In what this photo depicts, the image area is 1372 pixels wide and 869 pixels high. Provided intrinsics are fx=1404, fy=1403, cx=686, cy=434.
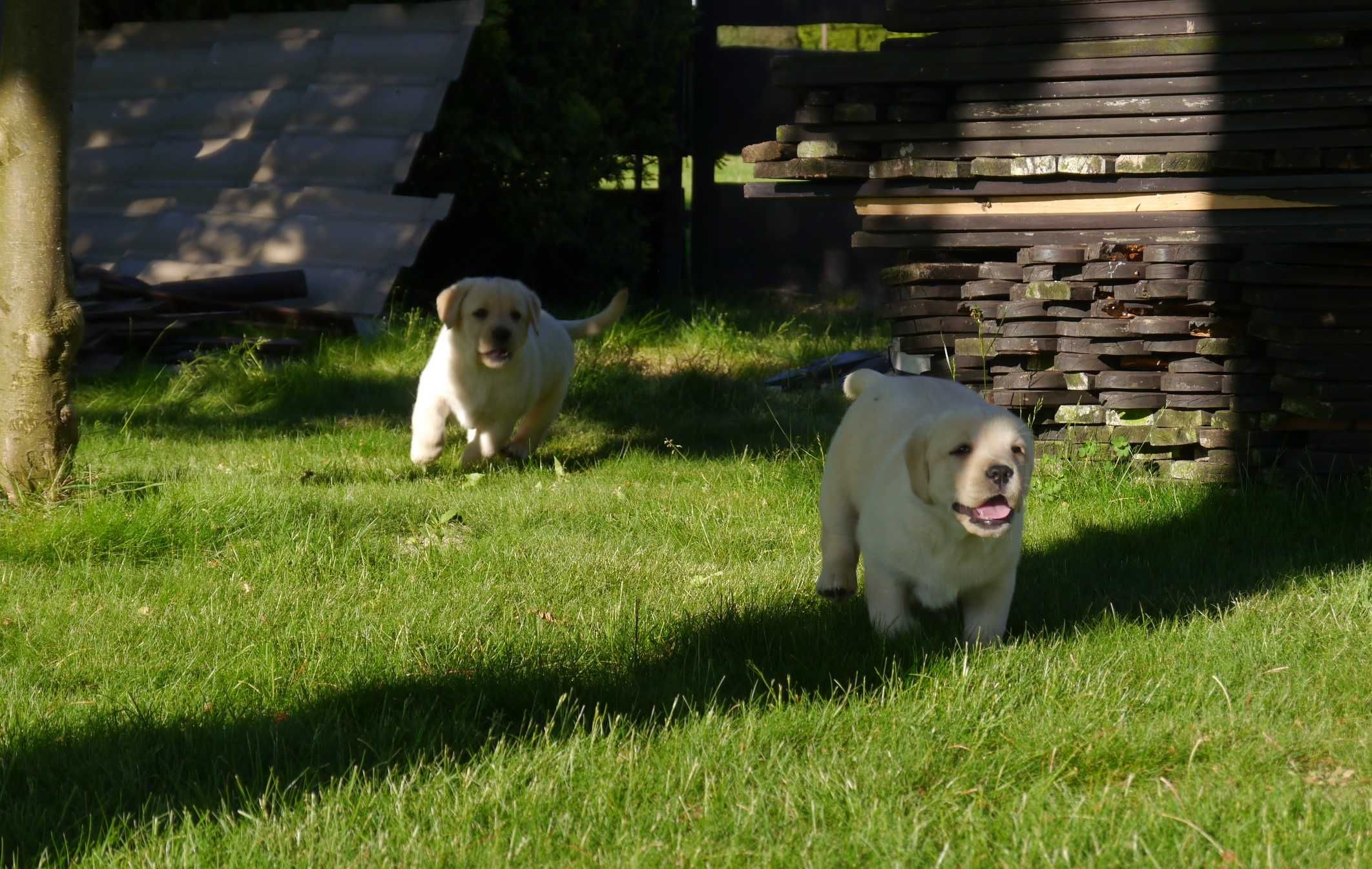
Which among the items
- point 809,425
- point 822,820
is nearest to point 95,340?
point 809,425

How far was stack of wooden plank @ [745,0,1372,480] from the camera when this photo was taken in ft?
19.7

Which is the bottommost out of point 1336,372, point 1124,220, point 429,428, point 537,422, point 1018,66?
point 537,422

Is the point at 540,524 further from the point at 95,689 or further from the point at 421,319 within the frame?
the point at 421,319

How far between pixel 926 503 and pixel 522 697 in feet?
3.95

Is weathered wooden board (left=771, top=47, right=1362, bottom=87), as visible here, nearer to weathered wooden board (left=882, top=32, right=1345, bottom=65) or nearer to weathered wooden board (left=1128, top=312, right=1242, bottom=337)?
weathered wooden board (left=882, top=32, right=1345, bottom=65)

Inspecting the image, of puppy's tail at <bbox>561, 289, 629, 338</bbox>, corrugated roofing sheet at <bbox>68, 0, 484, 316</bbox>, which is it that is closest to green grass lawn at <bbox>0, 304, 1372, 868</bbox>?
puppy's tail at <bbox>561, 289, 629, 338</bbox>

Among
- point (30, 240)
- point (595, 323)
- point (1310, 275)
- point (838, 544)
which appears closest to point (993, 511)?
point (838, 544)

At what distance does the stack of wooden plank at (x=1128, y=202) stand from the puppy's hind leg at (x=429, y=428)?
2020 millimetres

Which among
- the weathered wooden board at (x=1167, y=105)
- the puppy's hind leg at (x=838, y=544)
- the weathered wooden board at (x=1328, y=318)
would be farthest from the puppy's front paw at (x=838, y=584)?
the weathered wooden board at (x=1167, y=105)

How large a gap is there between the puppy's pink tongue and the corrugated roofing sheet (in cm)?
732

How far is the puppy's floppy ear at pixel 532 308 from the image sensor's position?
274 inches

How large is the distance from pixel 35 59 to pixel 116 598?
7.28 ft

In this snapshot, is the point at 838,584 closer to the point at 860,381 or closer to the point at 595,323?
the point at 860,381

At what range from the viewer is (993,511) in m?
3.67
